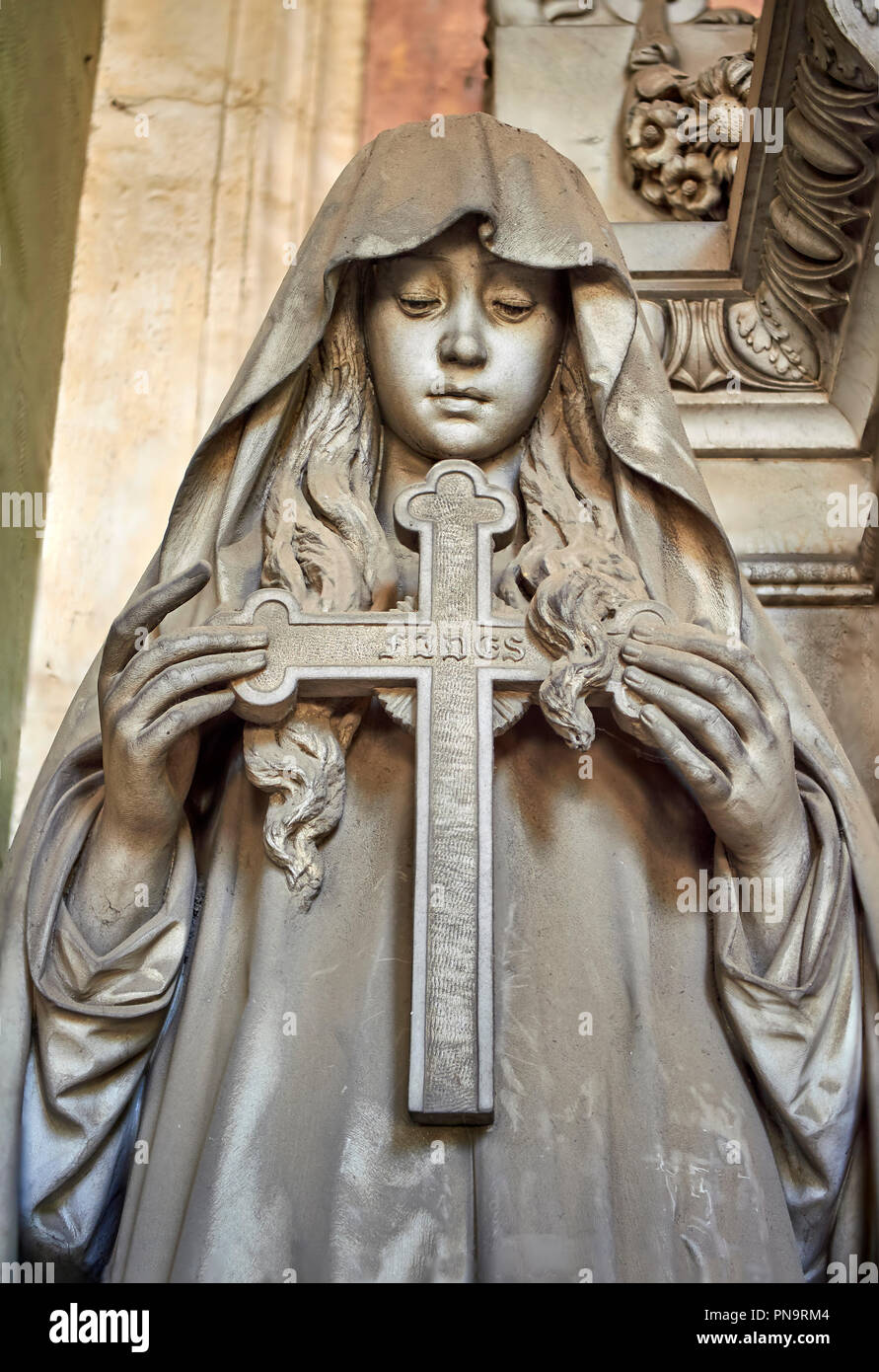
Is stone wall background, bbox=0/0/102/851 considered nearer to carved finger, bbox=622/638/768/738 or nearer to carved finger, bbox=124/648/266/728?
carved finger, bbox=124/648/266/728

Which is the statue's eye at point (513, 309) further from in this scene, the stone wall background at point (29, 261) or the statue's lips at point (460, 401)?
the stone wall background at point (29, 261)

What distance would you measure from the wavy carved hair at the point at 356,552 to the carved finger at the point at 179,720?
11cm

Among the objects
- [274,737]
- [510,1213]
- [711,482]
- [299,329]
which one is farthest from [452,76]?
[510,1213]

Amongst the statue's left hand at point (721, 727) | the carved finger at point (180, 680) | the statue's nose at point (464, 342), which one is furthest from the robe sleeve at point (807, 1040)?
the statue's nose at point (464, 342)

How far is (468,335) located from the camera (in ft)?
8.87

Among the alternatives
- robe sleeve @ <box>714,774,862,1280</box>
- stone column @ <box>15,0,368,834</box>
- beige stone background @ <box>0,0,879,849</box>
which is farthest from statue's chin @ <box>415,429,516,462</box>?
stone column @ <box>15,0,368,834</box>

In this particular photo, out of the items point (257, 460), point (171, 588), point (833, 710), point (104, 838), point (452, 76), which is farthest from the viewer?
point (452, 76)

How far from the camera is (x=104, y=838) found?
8.39 feet

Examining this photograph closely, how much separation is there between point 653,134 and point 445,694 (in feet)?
6.19

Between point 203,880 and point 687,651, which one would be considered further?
point 203,880

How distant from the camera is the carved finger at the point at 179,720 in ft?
7.91

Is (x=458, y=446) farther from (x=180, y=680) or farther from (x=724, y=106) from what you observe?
(x=724, y=106)

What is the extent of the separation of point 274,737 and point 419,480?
50 cm
